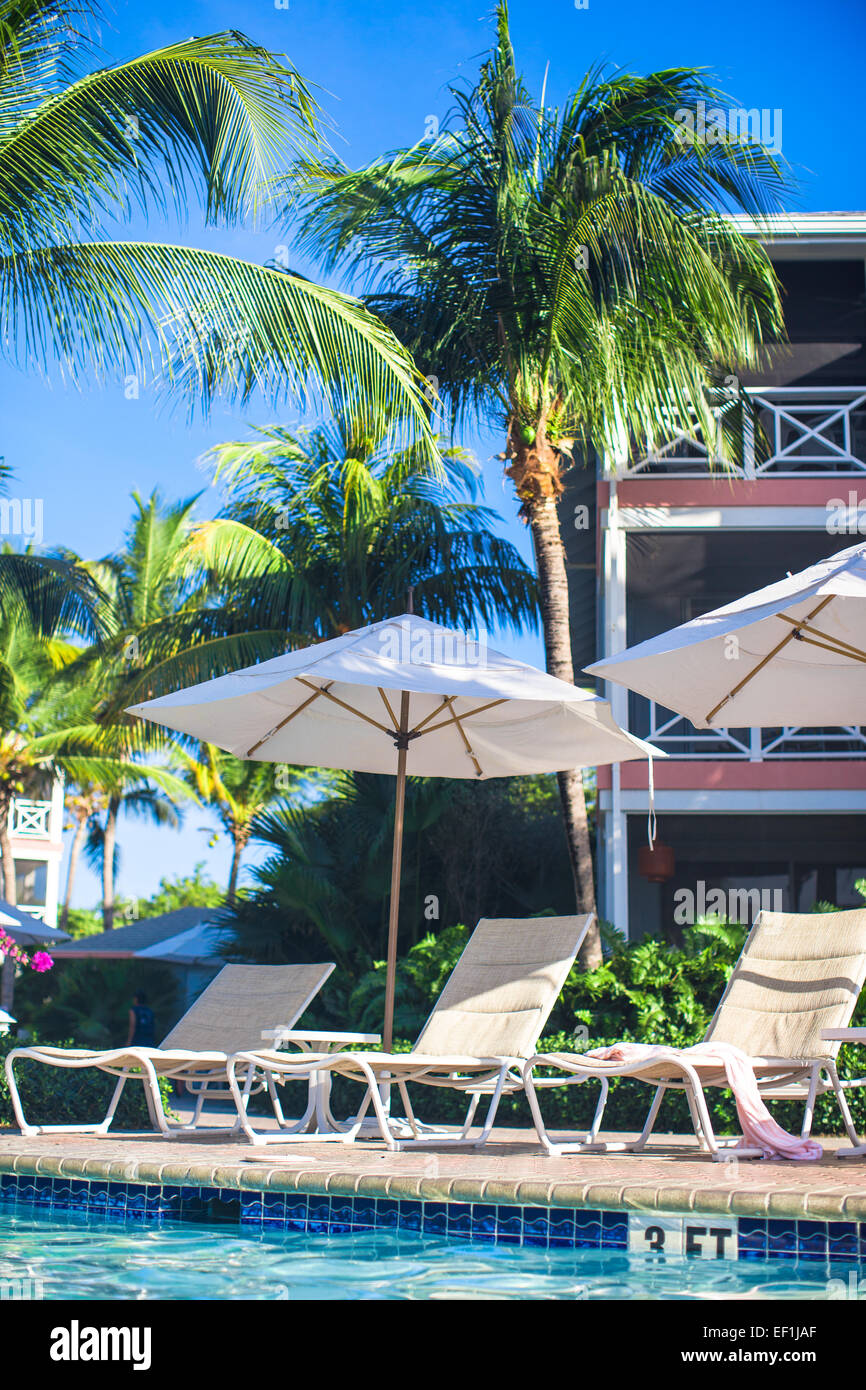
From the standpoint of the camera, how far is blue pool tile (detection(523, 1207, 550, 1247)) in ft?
12.5

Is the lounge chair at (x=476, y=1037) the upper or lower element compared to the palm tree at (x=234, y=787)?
lower

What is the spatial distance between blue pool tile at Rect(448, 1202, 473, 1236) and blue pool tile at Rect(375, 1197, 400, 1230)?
0.57 feet

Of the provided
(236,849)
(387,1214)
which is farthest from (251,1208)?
(236,849)

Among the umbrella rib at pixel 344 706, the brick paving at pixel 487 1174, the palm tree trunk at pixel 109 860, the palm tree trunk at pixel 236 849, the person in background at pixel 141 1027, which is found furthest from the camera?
the palm tree trunk at pixel 109 860

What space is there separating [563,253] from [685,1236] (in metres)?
7.73

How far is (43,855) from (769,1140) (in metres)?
27.3

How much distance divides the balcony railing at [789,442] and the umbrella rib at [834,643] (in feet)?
16.1

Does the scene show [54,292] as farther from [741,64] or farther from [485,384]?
[741,64]

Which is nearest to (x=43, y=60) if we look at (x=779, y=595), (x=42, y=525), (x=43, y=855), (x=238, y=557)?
(x=42, y=525)

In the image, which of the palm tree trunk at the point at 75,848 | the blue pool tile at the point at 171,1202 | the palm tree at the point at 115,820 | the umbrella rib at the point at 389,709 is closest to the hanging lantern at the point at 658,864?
the umbrella rib at the point at 389,709

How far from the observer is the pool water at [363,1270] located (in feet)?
11.0

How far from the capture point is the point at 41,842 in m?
30.5

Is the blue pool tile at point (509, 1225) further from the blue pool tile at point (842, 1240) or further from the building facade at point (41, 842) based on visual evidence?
the building facade at point (41, 842)
